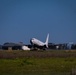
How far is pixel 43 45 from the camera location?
13425cm

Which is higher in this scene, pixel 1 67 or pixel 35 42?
pixel 35 42

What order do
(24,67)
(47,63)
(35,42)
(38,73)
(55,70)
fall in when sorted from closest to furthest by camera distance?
(38,73)
(55,70)
(24,67)
(47,63)
(35,42)

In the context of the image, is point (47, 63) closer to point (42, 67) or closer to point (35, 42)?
point (42, 67)

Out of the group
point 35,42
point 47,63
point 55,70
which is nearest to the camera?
point 55,70

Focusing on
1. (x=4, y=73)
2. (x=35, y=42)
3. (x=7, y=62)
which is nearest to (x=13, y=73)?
(x=4, y=73)

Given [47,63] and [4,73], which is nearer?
[4,73]

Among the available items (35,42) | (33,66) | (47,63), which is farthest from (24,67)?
(35,42)

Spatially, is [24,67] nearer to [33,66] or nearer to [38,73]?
[33,66]

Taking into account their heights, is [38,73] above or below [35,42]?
below

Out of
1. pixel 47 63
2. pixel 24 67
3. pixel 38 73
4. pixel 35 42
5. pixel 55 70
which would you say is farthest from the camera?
pixel 35 42

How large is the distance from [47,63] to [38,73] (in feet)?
34.9

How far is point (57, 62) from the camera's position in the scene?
59656 millimetres

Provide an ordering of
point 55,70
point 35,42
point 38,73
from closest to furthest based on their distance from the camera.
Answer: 1. point 38,73
2. point 55,70
3. point 35,42

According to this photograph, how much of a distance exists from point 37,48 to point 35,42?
379 centimetres
